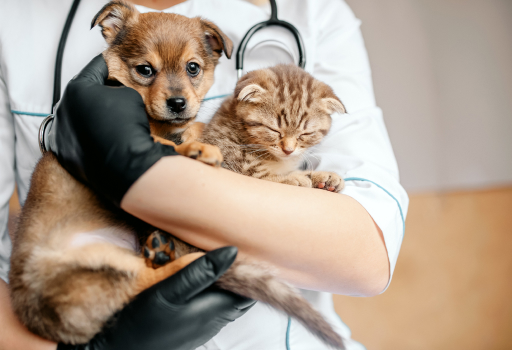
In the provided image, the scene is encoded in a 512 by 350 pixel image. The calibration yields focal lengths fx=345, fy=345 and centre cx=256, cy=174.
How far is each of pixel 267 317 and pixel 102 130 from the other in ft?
3.41

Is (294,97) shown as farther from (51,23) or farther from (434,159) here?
(434,159)

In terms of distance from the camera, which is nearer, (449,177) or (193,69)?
(193,69)

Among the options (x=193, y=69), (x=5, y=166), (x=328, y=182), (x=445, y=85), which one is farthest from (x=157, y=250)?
(x=445, y=85)

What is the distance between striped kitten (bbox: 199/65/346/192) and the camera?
1492mm

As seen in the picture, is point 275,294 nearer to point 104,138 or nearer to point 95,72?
point 104,138

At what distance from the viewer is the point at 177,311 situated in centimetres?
110

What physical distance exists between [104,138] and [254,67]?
1.00 metres

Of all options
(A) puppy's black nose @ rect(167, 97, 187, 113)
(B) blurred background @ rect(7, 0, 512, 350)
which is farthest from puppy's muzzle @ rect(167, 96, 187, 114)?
(B) blurred background @ rect(7, 0, 512, 350)

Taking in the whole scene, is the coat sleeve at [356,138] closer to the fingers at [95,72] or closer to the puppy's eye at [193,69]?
the puppy's eye at [193,69]

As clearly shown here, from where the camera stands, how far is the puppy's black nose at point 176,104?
1409mm

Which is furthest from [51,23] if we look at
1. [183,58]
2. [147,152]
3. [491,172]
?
[491,172]

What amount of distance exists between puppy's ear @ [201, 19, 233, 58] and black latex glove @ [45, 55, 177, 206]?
0.51 meters

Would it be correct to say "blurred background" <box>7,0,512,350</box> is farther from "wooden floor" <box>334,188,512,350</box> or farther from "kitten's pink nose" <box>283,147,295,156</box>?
"kitten's pink nose" <box>283,147,295,156</box>

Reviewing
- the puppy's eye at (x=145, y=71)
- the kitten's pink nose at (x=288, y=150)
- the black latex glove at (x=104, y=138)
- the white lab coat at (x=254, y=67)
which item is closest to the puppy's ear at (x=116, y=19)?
the white lab coat at (x=254, y=67)
